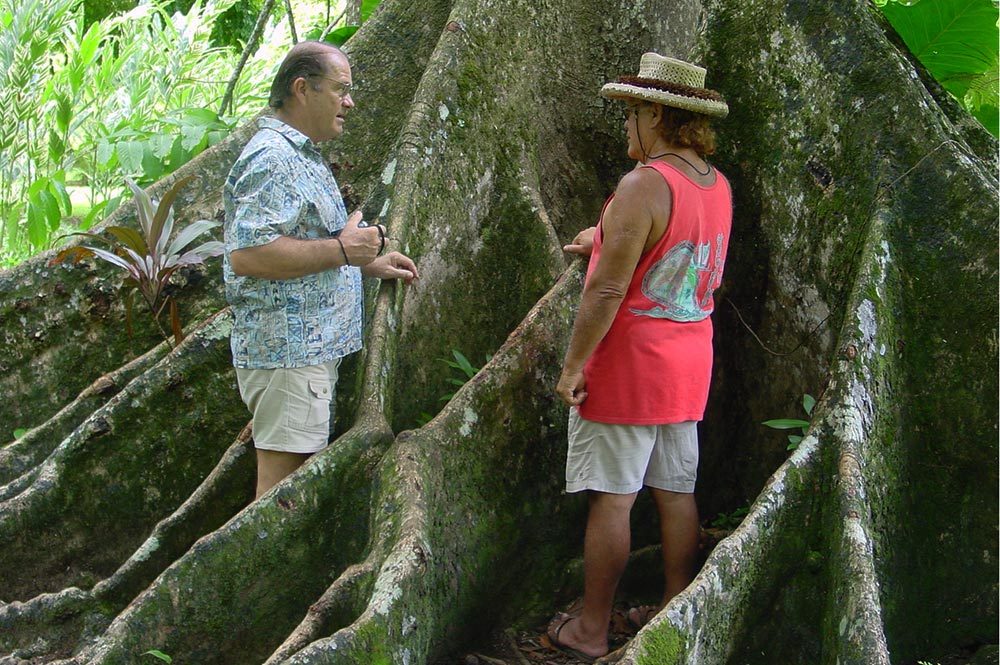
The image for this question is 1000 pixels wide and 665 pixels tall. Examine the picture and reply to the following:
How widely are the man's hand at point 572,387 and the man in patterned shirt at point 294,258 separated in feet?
2.52

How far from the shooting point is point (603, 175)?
4.97 metres

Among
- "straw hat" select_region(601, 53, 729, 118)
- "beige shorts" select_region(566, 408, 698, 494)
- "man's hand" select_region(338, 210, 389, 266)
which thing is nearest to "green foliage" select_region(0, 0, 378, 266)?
"man's hand" select_region(338, 210, 389, 266)

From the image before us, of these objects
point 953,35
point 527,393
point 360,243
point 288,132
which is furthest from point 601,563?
point 953,35

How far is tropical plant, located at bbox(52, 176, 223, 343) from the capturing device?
4762mm

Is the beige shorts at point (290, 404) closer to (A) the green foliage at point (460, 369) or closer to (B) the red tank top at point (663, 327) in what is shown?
(A) the green foliage at point (460, 369)

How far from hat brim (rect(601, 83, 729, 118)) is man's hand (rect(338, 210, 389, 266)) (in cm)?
91

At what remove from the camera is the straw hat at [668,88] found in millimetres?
3291

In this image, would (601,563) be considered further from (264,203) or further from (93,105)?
(93,105)

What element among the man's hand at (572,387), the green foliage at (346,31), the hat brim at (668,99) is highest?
the green foliage at (346,31)

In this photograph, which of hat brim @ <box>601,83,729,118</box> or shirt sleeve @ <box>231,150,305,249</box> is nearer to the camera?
hat brim @ <box>601,83,729,118</box>

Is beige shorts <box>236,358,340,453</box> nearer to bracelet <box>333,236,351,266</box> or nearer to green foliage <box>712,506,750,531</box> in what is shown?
bracelet <box>333,236,351,266</box>

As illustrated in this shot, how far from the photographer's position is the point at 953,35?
5.00m

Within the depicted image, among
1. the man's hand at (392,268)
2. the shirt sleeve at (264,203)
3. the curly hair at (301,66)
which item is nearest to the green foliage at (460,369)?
the man's hand at (392,268)

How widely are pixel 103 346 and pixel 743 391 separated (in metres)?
3.01
